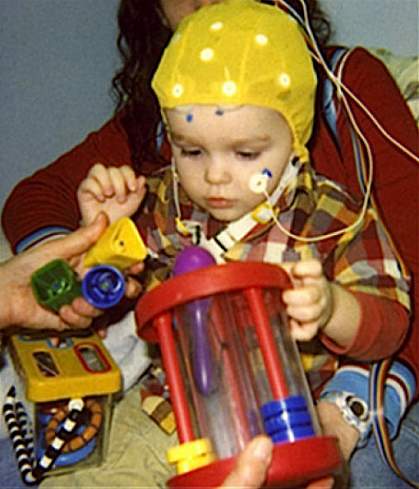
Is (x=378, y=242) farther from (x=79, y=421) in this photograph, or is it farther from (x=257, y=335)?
(x=79, y=421)

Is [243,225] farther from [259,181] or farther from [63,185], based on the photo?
[63,185]

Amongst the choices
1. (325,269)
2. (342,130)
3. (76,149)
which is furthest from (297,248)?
(76,149)

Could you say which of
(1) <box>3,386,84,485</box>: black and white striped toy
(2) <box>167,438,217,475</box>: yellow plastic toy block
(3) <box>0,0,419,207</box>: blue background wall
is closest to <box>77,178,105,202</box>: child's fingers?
(1) <box>3,386,84,485</box>: black and white striped toy

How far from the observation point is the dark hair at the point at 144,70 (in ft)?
4.46

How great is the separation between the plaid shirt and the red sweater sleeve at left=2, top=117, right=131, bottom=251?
0.65 ft

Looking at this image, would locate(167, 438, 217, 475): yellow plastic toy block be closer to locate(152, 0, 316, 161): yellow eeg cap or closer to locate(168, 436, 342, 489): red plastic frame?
locate(168, 436, 342, 489): red plastic frame

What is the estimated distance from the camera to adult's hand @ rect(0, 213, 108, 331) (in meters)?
1.16

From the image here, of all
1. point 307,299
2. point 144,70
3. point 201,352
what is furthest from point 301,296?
point 144,70

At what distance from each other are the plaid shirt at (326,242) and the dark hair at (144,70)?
0.15 meters

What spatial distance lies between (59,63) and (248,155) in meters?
0.73

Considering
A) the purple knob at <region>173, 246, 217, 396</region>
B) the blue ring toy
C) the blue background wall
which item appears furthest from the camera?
the blue background wall

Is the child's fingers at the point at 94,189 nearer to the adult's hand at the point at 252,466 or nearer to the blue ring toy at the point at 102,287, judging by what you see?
the blue ring toy at the point at 102,287

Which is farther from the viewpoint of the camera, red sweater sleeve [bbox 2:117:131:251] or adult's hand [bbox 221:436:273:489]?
red sweater sleeve [bbox 2:117:131:251]

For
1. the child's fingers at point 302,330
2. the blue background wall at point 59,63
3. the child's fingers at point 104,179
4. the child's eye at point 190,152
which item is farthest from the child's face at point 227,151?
the blue background wall at point 59,63
